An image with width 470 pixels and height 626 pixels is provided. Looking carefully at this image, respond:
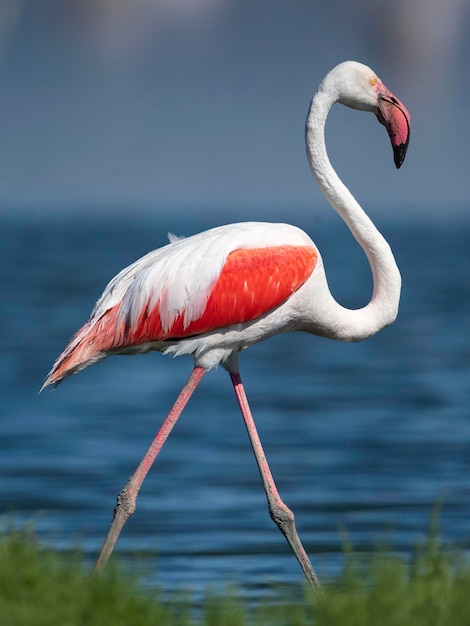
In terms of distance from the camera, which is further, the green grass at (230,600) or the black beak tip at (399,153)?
the black beak tip at (399,153)

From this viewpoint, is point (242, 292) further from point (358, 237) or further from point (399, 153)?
point (399, 153)

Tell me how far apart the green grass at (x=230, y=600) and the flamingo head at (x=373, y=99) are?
2.44 m

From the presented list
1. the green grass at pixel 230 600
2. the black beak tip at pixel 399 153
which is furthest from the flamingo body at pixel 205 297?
the green grass at pixel 230 600

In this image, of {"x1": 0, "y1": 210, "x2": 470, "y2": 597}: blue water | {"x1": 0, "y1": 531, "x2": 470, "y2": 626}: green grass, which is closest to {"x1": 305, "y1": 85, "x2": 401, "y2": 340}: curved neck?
{"x1": 0, "y1": 210, "x2": 470, "y2": 597}: blue water

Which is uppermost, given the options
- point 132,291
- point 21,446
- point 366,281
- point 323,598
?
point 132,291

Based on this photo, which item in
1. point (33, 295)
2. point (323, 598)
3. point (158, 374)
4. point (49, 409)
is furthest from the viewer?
point (33, 295)

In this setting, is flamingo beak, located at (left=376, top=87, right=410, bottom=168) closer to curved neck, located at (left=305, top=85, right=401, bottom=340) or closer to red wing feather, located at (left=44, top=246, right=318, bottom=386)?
curved neck, located at (left=305, top=85, right=401, bottom=340)

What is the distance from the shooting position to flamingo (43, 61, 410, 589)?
6.50 metres

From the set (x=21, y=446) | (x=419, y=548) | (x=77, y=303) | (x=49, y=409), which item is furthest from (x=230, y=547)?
(x=77, y=303)

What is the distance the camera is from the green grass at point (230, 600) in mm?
4645

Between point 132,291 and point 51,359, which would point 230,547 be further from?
point 51,359

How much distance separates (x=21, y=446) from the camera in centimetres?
1273

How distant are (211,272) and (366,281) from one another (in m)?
35.6

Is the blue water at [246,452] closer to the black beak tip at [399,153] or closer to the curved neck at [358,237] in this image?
the curved neck at [358,237]
